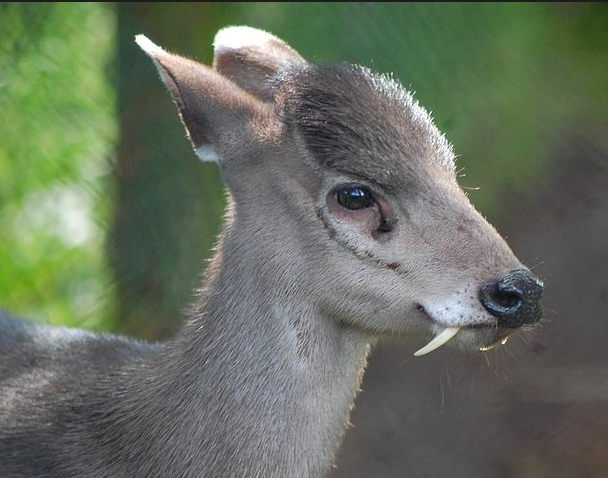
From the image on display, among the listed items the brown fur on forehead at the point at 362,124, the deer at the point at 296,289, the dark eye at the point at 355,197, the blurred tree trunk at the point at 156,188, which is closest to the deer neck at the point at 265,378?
the deer at the point at 296,289

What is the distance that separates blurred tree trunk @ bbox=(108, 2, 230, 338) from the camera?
6.89 metres

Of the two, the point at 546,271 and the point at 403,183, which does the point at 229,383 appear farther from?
the point at 546,271

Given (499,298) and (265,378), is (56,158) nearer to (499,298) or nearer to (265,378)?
(265,378)

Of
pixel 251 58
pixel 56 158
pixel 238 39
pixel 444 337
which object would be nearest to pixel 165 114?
pixel 56 158

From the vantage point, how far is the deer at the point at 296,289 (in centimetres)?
361

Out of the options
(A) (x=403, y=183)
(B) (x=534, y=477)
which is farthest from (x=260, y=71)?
(B) (x=534, y=477)

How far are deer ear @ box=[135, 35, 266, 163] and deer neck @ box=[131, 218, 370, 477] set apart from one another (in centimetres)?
32

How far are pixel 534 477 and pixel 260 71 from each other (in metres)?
2.31

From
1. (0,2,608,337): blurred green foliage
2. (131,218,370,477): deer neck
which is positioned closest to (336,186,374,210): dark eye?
(131,218,370,477): deer neck

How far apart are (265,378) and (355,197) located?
2.09 ft

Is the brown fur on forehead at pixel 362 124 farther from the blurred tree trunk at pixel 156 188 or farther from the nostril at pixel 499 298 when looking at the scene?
the blurred tree trunk at pixel 156 188

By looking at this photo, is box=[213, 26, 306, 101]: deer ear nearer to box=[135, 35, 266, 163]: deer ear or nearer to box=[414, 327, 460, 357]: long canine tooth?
box=[135, 35, 266, 163]: deer ear

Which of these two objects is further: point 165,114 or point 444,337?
point 165,114

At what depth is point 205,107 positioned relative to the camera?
153 inches
